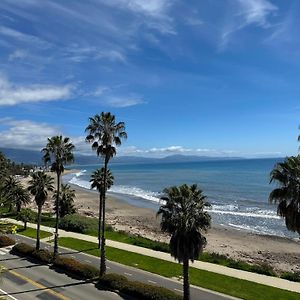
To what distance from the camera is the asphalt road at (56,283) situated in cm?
3209

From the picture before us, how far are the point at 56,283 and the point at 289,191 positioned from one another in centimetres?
2248

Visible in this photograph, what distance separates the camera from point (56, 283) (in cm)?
3541

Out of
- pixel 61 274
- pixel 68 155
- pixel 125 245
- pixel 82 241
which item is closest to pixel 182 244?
pixel 61 274

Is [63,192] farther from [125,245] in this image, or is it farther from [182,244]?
[182,244]

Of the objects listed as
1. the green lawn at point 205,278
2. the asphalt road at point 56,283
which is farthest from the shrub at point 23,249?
the green lawn at point 205,278

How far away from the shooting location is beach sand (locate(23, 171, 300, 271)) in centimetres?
5119

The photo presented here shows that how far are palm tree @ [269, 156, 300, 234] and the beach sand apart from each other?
84.9 feet

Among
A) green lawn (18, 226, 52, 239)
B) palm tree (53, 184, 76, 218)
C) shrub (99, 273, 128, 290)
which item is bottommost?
green lawn (18, 226, 52, 239)

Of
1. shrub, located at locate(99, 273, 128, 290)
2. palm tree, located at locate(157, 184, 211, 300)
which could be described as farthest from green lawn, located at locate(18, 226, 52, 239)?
palm tree, located at locate(157, 184, 211, 300)

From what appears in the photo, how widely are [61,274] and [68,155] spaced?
40.3 feet

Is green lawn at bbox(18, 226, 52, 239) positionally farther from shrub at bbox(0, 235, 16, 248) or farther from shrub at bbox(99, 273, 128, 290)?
shrub at bbox(99, 273, 128, 290)

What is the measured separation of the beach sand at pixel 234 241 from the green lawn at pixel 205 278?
13.0 meters

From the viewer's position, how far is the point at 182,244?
27391mm

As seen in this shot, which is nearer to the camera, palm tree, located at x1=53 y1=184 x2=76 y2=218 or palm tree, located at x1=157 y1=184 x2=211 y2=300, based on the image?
palm tree, located at x1=157 y1=184 x2=211 y2=300
